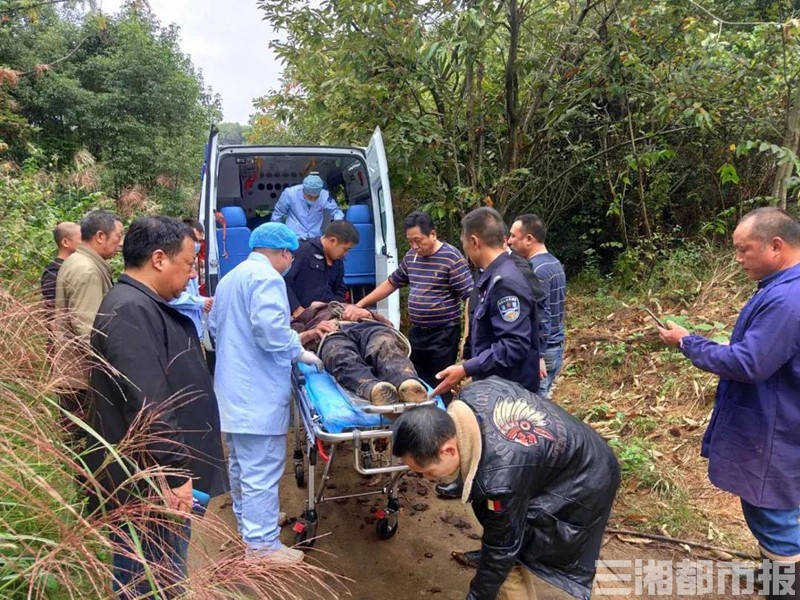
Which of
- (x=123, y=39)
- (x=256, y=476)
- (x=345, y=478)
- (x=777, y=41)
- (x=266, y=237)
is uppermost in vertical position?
(x=123, y=39)

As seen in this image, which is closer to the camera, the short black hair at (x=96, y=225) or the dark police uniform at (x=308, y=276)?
the short black hair at (x=96, y=225)

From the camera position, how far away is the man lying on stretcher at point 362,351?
265cm

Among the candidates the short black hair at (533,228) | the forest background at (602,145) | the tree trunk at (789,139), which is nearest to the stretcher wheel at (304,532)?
the forest background at (602,145)

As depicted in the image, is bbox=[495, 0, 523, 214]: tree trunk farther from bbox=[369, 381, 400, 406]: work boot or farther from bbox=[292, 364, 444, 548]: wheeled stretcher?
bbox=[369, 381, 400, 406]: work boot

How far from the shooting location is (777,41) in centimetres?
505

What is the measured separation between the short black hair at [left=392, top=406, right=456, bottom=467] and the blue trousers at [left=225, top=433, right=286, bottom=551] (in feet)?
4.05

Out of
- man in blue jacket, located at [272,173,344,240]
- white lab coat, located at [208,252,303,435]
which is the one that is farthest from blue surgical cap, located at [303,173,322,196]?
white lab coat, located at [208,252,303,435]

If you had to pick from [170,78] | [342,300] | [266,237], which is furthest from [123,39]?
[266,237]

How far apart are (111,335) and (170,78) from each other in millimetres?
13843

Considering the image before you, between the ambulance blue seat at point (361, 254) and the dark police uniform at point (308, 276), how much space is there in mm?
1209

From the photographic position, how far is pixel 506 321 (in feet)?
8.80

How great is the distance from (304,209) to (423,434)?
4.16 metres

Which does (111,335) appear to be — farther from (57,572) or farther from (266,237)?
(266,237)

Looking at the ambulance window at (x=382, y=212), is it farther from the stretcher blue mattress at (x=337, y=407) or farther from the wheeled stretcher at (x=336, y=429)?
the stretcher blue mattress at (x=337, y=407)
